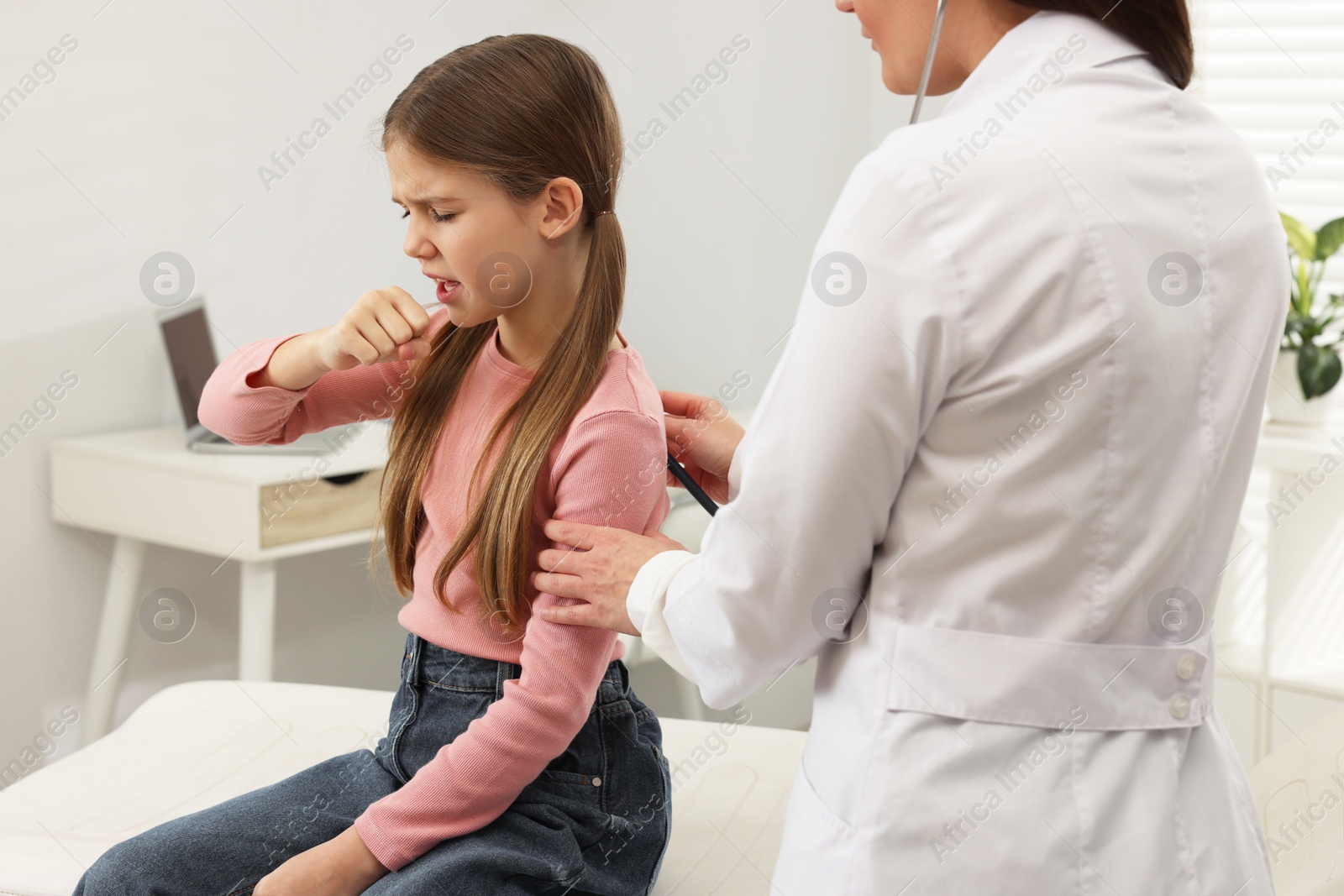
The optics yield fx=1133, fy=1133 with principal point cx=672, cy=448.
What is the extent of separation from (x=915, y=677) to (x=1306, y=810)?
0.60 m

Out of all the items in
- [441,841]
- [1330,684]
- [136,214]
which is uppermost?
[136,214]

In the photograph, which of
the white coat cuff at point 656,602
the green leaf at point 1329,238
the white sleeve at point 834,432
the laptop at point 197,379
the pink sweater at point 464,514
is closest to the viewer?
the white sleeve at point 834,432

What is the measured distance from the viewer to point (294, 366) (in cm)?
92

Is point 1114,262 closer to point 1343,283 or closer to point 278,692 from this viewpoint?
point 278,692

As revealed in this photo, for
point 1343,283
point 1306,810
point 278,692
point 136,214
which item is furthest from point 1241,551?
point 136,214

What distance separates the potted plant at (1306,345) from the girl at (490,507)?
1.64m

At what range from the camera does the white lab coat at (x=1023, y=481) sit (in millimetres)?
554

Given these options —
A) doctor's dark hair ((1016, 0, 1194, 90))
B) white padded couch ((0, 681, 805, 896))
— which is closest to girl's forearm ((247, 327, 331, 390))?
white padded couch ((0, 681, 805, 896))

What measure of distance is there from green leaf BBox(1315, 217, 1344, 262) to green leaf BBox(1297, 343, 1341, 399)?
17 cm

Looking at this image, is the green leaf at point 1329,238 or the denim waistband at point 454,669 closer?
the denim waistband at point 454,669

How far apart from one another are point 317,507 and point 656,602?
125cm

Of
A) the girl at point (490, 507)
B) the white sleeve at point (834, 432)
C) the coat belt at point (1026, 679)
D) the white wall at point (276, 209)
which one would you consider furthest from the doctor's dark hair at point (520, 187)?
the white wall at point (276, 209)

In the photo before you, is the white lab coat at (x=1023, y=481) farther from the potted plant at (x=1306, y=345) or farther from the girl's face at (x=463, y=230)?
the potted plant at (x=1306, y=345)

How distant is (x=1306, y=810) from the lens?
3.26 ft
